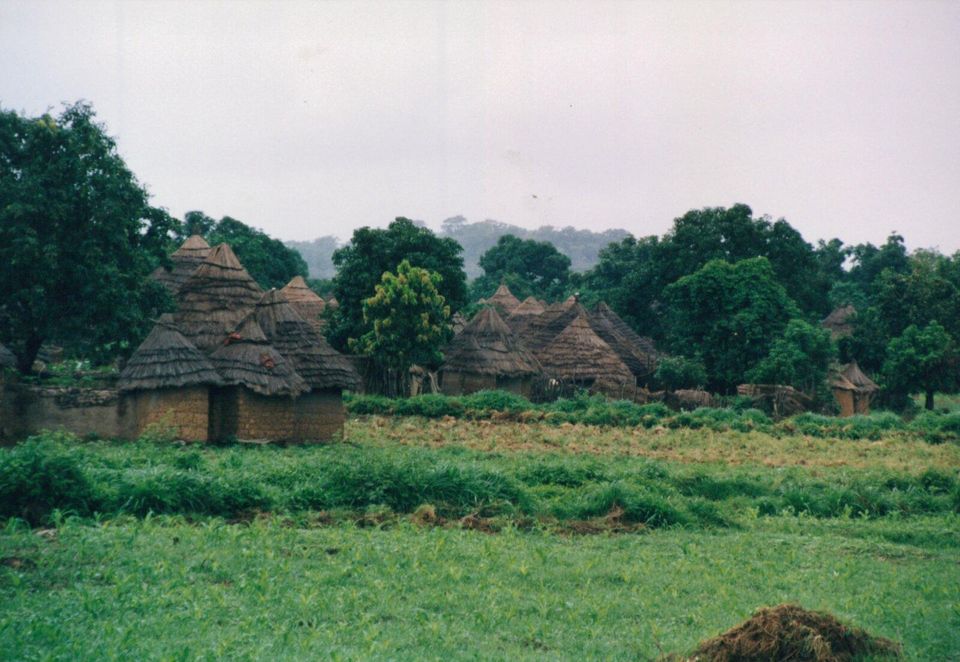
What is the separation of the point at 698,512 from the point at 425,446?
885 cm

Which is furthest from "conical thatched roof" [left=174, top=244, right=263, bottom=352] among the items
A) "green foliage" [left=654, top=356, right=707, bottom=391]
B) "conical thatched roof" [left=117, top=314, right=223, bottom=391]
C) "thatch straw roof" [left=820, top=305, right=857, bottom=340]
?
"thatch straw roof" [left=820, top=305, right=857, bottom=340]

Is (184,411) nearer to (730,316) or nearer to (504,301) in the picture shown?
(730,316)

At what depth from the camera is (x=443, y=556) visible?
30.8ft

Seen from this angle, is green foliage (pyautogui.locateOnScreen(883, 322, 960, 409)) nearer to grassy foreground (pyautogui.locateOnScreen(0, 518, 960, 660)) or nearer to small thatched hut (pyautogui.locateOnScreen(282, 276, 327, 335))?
small thatched hut (pyautogui.locateOnScreen(282, 276, 327, 335))

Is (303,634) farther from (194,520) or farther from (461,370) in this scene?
(461,370)

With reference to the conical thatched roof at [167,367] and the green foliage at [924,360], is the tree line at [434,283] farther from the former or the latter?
the conical thatched roof at [167,367]

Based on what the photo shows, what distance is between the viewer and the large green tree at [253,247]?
2039 inches

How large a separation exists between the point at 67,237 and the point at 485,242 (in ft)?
465

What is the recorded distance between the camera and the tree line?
22078mm

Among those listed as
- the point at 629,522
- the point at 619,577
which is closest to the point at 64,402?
the point at 629,522

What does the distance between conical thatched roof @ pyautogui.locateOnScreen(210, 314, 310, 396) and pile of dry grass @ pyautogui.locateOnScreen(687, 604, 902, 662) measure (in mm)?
14776

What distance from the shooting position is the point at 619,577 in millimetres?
9117

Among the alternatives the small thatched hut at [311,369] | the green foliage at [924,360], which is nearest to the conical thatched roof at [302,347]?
the small thatched hut at [311,369]

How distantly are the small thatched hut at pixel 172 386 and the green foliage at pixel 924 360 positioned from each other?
27071mm
